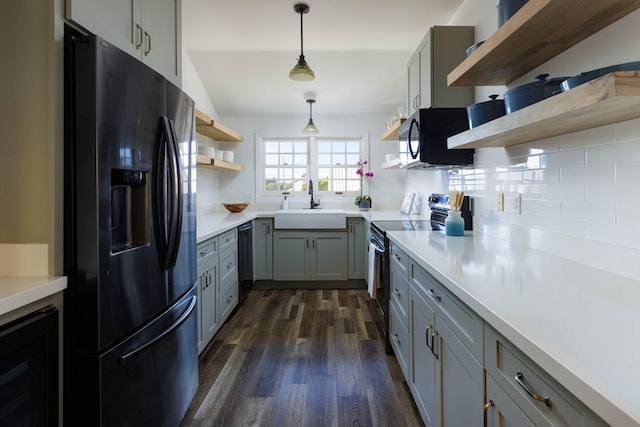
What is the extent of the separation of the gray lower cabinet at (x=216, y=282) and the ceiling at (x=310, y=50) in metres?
1.86

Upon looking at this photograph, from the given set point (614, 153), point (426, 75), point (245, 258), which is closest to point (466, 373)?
point (614, 153)

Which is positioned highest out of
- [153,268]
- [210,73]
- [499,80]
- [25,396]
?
[210,73]

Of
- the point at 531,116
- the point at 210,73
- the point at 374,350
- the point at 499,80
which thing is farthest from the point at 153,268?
the point at 210,73

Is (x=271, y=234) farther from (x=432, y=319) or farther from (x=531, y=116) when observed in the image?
(x=531, y=116)

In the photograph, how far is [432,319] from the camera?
4.63ft

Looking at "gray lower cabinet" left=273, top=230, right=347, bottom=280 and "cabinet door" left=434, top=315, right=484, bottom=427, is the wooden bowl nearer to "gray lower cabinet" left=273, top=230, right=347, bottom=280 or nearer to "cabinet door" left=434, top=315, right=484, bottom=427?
"gray lower cabinet" left=273, top=230, right=347, bottom=280

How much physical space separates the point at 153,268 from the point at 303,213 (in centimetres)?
262

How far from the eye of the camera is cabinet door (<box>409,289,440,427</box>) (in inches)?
55.9

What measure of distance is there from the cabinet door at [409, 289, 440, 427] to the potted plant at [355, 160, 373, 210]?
8.70ft

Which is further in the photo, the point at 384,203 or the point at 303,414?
the point at 384,203

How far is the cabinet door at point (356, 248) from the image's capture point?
3.95 metres

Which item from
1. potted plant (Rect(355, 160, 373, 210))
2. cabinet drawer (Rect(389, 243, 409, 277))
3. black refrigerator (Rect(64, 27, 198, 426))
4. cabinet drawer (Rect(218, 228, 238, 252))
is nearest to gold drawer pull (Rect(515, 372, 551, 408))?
cabinet drawer (Rect(389, 243, 409, 277))

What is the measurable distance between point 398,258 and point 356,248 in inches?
74.1

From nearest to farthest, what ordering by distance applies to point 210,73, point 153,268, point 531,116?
1. point 531,116
2. point 153,268
3. point 210,73
